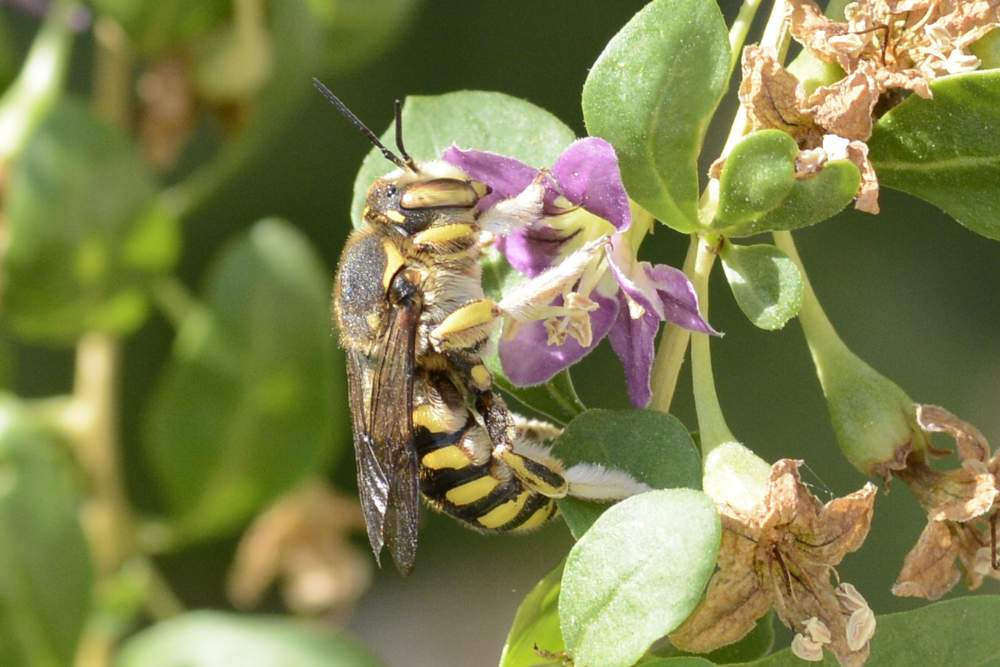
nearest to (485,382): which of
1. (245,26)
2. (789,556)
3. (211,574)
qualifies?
(789,556)

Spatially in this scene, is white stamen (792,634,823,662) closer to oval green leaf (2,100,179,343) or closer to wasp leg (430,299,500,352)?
wasp leg (430,299,500,352)

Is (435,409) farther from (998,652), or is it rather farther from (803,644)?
(998,652)

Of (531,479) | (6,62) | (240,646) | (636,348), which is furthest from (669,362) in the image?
(6,62)

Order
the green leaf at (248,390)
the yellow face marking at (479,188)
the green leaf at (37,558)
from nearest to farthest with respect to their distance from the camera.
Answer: the yellow face marking at (479,188)
the green leaf at (37,558)
the green leaf at (248,390)

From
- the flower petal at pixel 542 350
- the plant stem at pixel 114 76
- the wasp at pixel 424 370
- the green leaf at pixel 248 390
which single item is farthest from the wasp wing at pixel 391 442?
the plant stem at pixel 114 76

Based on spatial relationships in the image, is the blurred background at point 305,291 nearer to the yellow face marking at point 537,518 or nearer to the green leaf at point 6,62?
the green leaf at point 6,62
